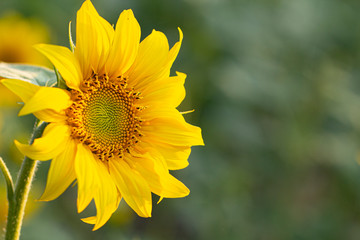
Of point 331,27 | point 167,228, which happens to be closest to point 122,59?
point 167,228

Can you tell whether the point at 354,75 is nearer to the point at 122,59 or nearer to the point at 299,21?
the point at 299,21

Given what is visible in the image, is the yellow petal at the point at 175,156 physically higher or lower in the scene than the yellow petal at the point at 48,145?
higher

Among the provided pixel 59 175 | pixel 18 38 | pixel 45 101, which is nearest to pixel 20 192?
pixel 59 175

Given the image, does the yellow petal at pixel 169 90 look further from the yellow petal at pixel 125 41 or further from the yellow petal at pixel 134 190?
the yellow petal at pixel 134 190

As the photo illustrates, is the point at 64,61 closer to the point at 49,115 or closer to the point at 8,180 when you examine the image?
the point at 49,115

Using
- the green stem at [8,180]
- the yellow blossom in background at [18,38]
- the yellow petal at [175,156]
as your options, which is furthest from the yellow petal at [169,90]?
the yellow blossom in background at [18,38]

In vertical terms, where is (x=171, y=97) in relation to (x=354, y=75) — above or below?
below
